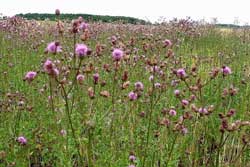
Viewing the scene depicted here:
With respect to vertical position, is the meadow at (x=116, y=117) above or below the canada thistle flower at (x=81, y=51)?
below

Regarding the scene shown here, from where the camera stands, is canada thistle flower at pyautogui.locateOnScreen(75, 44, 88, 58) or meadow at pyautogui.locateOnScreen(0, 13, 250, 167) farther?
meadow at pyautogui.locateOnScreen(0, 13, 250, 167)

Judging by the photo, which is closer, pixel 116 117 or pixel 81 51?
pixel 81 51

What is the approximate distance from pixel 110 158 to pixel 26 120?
1441 millimetres

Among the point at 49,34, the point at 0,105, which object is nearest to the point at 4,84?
the point at 0,105

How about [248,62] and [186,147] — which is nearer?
[186,147]

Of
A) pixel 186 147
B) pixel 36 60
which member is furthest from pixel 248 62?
pixel 186 147

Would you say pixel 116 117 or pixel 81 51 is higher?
pixel 81 51

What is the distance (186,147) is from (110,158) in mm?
910

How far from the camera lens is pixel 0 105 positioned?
13.6 feet

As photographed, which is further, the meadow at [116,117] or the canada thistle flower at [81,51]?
A: the meadow at [116,117]

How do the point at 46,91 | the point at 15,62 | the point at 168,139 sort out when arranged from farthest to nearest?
the point at 15,62 → the point at 46,91 → the point at 168,139

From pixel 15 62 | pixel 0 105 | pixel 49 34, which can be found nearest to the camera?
pixel 0 105

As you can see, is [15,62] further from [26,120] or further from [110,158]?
[110,158]

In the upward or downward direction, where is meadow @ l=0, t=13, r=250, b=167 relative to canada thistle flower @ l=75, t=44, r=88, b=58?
downward
